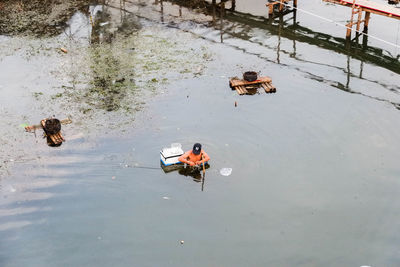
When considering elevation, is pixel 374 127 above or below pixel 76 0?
below

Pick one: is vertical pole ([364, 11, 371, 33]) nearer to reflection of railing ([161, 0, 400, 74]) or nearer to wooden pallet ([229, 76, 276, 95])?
reflection of railing ([161, 0, 400, 74])

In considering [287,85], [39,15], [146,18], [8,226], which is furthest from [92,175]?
[39,15]

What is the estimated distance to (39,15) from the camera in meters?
24.4

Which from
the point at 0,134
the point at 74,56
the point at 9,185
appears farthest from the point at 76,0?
the point at 9,185

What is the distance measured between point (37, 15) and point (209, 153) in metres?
16.2

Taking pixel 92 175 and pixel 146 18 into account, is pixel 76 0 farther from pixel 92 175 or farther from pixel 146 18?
pixel 92 175

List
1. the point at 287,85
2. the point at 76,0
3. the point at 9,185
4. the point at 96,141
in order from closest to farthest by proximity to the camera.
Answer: the point at 9,185, the point at 96,141, the point at 287,85, the point at 76,0

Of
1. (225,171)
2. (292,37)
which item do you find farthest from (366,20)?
(225,171)

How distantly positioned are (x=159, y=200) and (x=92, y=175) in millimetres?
2396

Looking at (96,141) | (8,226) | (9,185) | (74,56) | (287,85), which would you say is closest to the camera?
(8,226)

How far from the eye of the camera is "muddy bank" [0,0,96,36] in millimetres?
22578

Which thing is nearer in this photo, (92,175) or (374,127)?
(92,175)

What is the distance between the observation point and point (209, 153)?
44.5ft

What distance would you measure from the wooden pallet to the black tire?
0.12 m
